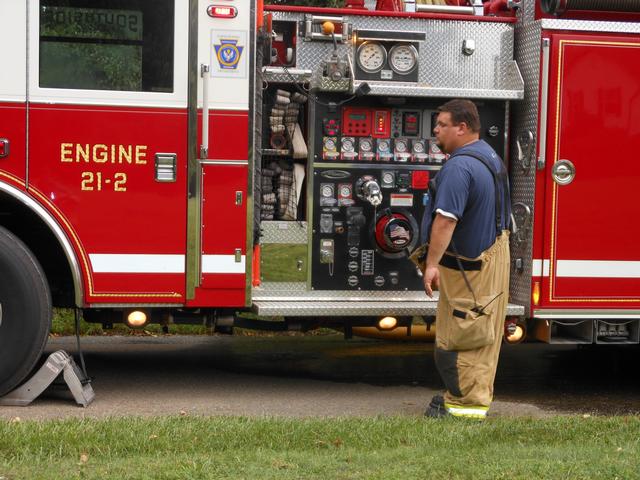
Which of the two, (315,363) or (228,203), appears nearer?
(228,203)

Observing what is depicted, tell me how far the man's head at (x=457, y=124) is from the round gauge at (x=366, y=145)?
88cm

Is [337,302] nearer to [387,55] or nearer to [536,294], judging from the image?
[536,294]

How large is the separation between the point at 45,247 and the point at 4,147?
34.2 inches

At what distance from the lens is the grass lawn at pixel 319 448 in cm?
491

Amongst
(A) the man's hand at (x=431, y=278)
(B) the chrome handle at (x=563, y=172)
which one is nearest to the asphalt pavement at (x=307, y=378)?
(A) the man's hand at (x=431, y=278)

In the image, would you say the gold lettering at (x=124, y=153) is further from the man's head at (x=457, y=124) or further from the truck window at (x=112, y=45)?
the man's head at (x=457, y=124)

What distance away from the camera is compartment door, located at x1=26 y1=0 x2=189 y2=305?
6551 mm

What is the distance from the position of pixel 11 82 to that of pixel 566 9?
3.51m

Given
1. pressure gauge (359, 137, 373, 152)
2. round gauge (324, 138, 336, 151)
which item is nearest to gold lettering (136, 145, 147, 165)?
round gauge (324, 138, 336, 151)

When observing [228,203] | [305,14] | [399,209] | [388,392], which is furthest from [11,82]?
[388,392]

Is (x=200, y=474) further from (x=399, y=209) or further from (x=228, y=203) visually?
(x=399, y=209)

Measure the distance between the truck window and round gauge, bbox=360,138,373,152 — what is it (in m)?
1.36

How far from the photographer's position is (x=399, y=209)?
7320mm

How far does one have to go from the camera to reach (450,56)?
7.37m
